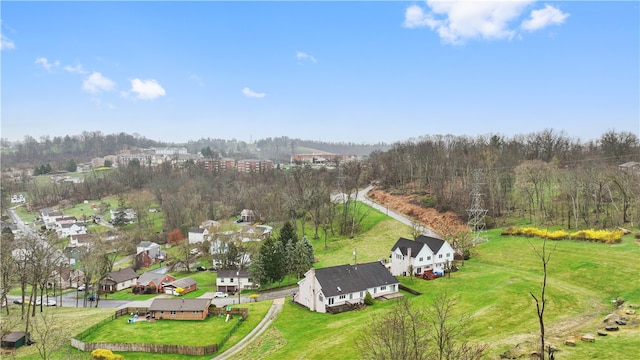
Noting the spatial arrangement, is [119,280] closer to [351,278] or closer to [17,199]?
[351,278]

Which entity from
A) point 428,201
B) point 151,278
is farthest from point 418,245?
point 151,278

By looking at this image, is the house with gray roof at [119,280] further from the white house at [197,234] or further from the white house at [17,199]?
the white house at [17,199]

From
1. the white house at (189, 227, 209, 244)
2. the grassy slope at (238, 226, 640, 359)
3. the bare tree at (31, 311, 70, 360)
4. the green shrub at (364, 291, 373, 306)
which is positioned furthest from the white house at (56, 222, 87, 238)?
the green shrub at (364, 291, 373, 306)

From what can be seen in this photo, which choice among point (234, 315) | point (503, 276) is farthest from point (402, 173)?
point (234, 315)

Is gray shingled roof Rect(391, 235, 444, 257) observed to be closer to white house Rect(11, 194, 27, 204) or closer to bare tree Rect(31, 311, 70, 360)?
bare tree Rect(31, 311, 70, 360)

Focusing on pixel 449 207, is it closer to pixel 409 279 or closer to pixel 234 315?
pixel 409 279

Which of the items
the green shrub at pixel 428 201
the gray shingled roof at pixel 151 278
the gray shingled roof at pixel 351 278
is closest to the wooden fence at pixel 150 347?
the gray shingled roof at pixel 351 278
